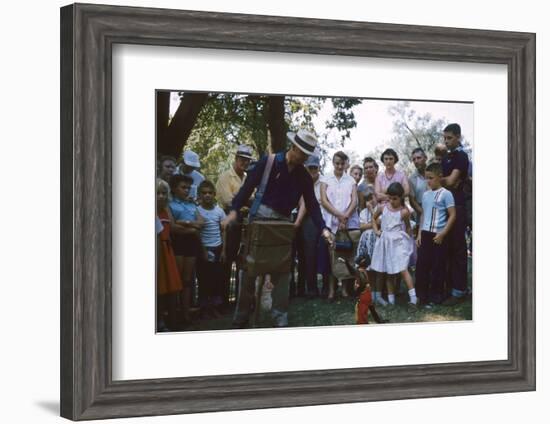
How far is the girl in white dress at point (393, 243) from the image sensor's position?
7.86 meters

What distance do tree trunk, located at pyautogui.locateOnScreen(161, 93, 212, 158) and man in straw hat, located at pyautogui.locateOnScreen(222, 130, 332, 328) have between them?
16.8 inches

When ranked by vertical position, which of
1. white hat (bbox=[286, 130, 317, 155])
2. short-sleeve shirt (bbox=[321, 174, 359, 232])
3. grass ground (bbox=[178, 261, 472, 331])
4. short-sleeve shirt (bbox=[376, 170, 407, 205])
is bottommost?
grass ground (bbox=[178, 261, 472, 331])

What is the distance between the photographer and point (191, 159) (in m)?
7.30

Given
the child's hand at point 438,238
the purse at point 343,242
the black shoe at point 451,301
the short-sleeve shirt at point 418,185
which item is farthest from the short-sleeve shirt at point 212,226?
the black shoe at point 451,301

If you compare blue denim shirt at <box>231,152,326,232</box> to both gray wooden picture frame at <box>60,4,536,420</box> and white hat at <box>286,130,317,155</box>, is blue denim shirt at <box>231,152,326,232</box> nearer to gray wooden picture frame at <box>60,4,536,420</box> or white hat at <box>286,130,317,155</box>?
white hat at <box>286,130,317,155</box>

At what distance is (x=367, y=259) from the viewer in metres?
7.82

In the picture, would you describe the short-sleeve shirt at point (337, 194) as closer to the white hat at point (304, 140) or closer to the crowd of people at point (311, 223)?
the crowd of people at point (311, 223)

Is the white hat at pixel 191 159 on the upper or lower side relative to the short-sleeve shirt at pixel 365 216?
upper

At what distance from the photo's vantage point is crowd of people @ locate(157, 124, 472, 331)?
7.31 meters

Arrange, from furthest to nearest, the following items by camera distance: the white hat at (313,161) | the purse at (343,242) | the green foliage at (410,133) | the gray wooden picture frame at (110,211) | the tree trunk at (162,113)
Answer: the green foliage at (410,133)
the purse at (343,242)
the white hat at (313,161)
the tree trunk at (162,113)
the gray wooden picture frame at (110,211)

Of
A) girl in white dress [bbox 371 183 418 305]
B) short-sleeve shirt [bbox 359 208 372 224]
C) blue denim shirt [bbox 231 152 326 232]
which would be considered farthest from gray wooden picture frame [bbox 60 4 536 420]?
short-sleeve shirt [bbox 359 208 372 224]

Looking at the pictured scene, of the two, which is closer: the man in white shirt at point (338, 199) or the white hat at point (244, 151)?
the white hat at point (244, 151)

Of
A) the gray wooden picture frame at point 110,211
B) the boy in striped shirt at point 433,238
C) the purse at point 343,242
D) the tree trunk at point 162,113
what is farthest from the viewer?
the boy in striped shirt at point 433,238

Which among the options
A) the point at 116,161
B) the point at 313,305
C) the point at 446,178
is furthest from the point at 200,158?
the point at 446,178
